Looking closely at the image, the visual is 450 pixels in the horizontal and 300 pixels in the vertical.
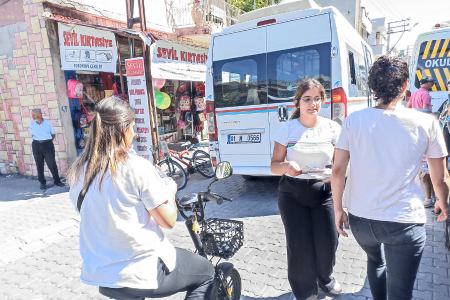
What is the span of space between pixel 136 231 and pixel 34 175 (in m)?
7.89

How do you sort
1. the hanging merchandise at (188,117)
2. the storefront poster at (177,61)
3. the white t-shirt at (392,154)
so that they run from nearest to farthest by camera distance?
the white t-shirt at (392,154) → the storefront poster at (177,61) → the hanging merchandise at (188,117)

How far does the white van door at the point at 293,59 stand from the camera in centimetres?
459

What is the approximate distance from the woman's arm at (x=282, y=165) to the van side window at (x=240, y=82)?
2.72 metres

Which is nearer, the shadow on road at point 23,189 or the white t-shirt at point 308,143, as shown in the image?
the white t-shirt at point 308,143

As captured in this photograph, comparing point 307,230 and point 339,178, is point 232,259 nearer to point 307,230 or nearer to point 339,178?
point 307,230

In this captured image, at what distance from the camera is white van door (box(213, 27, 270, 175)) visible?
16.8 feet

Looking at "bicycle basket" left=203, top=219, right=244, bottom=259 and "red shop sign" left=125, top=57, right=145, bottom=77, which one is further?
"red shop sign" left=125, top=57, right=145, bottom=77

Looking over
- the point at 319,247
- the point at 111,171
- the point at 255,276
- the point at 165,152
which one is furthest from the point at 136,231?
the point at 165,152

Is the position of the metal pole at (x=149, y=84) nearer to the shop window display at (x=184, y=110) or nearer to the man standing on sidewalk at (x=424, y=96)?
the shop window display at (x=184, y=110)

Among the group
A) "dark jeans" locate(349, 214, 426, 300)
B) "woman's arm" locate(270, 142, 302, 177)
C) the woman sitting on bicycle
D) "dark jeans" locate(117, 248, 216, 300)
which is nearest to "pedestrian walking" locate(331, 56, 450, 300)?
"dark jeans" locate(349, 214, 426, 300)

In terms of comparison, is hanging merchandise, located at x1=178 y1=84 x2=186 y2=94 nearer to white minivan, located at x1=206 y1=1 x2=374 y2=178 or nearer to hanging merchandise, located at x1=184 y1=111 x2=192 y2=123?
hanging merchandise, located at x1=184 y1=111 x2=192 y2=123

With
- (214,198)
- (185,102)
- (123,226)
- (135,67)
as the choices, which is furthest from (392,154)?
(185,102)

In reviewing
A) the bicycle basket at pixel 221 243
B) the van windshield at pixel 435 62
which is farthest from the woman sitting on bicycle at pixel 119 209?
the van windshield at pixel 435 62

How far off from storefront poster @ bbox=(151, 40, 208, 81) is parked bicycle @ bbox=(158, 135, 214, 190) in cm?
202
